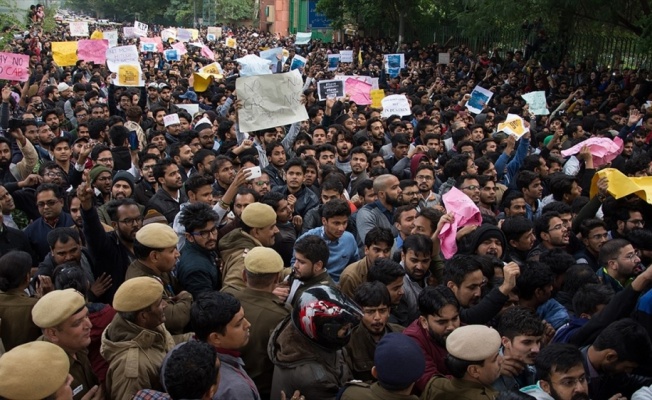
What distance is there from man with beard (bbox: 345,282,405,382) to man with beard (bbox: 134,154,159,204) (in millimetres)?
3533

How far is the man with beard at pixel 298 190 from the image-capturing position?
663 cm

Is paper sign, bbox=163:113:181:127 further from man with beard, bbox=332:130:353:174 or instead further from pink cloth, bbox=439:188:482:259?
pink cloth, bbox=439:188:482:259

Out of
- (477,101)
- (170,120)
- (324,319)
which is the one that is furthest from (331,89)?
(324,319)

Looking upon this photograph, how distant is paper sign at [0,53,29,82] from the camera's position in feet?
35.2

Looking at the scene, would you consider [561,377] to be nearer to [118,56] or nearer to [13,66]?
Result: [13,66]

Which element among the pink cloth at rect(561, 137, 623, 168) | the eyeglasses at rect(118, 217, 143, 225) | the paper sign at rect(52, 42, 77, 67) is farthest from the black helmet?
the paper sign at rect(52, 42, 77, 67)

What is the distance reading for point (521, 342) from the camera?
3607 millimetres

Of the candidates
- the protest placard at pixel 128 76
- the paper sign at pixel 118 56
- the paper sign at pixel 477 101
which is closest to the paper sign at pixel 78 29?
the paper sign at pixel 118 56

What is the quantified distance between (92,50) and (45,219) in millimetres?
10728

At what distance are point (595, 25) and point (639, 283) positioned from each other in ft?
53.4

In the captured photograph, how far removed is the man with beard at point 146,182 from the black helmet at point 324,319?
12.1 ft

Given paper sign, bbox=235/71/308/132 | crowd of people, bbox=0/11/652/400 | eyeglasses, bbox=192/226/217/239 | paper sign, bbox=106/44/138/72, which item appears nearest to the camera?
crowd of people, bbox=0/11/652/400

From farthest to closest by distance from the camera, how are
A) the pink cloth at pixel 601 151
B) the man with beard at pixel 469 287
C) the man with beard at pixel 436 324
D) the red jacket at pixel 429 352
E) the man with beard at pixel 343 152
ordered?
the man with beard at pixel 343 152
the pink cloth at pixel 601 151
the man with beard at pixel 469 287
the man with beard at pixel 436 324
the red jacket at pixel 429 352

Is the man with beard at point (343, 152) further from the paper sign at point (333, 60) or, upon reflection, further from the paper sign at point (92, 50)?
the paper sign at point (333, 60)
